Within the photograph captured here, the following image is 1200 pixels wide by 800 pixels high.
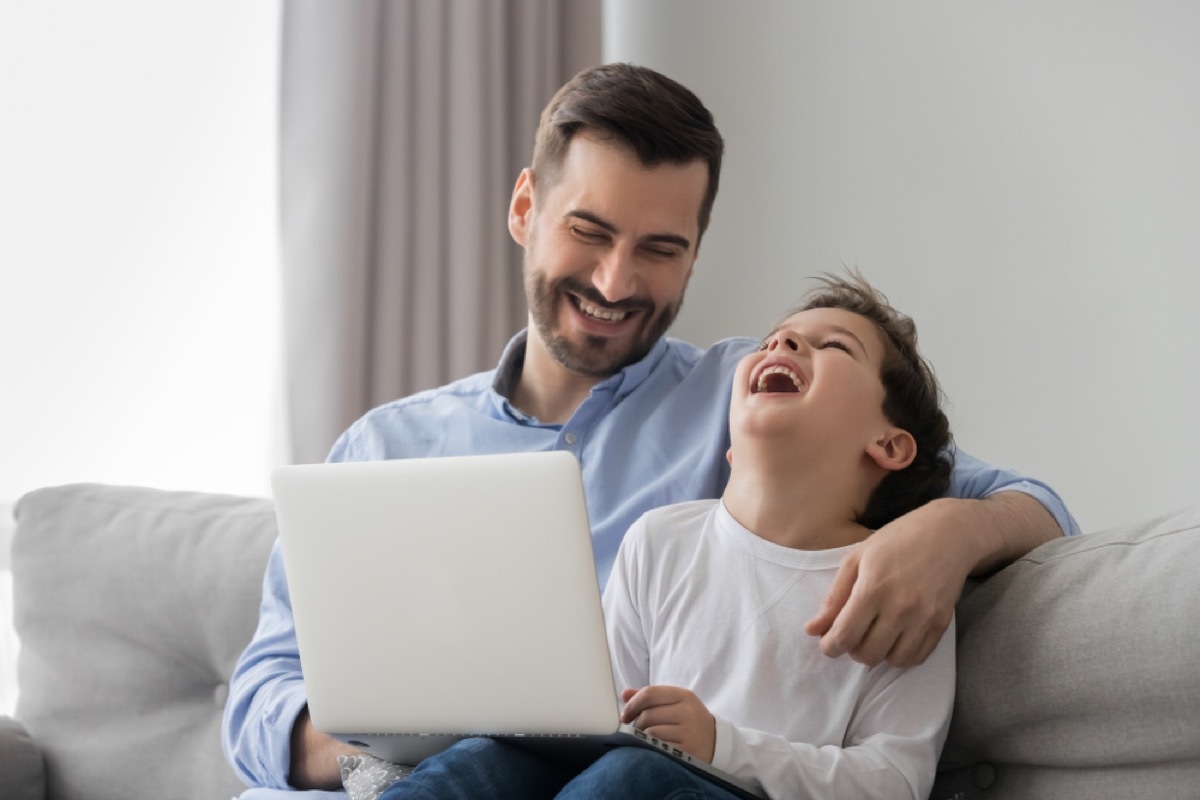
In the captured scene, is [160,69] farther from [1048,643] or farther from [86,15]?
[1048,643]

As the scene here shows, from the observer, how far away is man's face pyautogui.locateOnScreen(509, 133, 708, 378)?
1694mm

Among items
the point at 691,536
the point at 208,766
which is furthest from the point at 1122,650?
the point at 208,766

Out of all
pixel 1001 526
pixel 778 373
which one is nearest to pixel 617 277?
pixel 778 373

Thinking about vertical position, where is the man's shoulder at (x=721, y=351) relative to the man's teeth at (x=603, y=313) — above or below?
below

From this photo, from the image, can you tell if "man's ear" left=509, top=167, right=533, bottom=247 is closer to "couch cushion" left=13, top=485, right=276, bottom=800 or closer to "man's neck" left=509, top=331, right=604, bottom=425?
"man's neck" left=509, top=331, right=604, bottom=425

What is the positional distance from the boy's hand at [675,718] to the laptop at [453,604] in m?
0.03

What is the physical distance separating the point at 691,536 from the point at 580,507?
0.41 meters

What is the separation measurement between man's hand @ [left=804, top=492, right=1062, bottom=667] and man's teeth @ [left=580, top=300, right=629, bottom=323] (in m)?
0.65

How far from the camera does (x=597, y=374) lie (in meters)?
1.79

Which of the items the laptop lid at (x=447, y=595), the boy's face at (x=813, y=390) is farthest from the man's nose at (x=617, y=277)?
the laptop lid at (x=447, y=595)

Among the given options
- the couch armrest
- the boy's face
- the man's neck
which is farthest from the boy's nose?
the couch armrest

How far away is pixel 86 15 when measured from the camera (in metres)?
2.38

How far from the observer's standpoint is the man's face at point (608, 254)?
5.56 ft

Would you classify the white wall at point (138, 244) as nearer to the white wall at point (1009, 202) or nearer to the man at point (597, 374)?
the man at point (597, 374)
